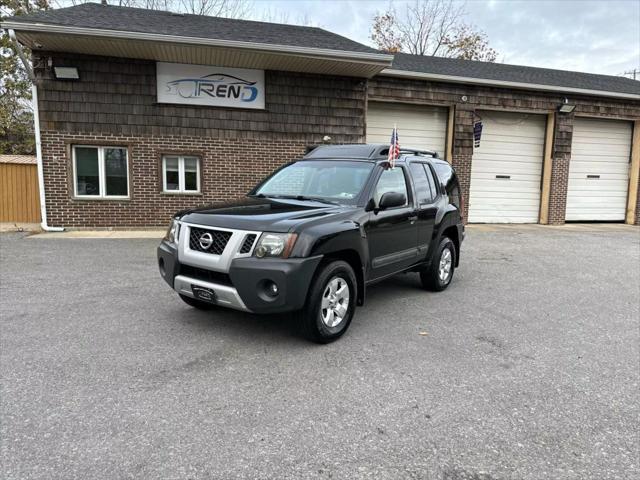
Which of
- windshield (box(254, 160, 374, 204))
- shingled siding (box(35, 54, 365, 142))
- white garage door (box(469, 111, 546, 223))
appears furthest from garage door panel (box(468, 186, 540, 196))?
windshield (box(254, 160, 374, 204))

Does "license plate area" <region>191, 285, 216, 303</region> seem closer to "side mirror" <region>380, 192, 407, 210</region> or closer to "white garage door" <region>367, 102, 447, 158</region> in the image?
"side mirror" <region>380, 192, 407, 210</region>

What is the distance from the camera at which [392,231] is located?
203 inches

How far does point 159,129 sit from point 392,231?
8.32m

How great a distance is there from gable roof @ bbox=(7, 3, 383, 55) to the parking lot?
640 centimetres

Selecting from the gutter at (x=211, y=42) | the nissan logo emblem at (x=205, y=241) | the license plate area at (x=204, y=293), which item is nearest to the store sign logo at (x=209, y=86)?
the gutter at (x=211, y=42)

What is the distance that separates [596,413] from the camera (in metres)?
3.18

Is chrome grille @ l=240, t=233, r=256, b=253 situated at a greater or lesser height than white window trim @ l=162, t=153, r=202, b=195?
lesser

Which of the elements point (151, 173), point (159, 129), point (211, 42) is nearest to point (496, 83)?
point (211, 42)

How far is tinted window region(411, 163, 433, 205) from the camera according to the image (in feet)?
19.2

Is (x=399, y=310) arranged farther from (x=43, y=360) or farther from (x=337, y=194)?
(x=43, y=360)

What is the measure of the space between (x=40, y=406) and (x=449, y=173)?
5.70 metres

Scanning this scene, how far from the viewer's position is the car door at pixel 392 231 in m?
4.89

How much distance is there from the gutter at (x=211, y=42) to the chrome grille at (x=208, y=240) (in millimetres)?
7119

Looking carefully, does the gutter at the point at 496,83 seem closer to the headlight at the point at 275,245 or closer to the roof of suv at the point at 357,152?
the roof of suv at the point at 357,152
